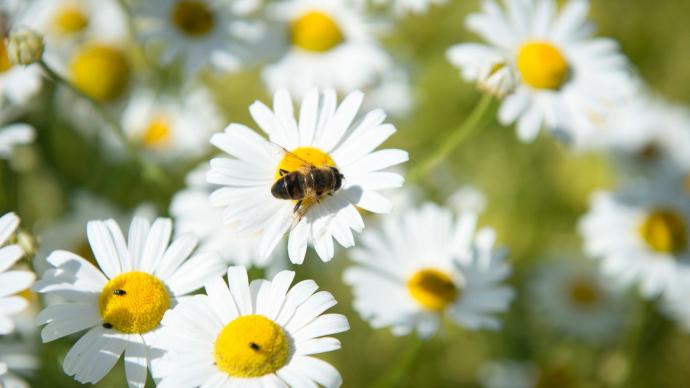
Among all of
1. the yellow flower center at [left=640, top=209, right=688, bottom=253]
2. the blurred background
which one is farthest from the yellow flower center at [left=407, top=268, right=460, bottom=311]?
the yellow flower center at [left=640, top=209, right=688, bottom=253]

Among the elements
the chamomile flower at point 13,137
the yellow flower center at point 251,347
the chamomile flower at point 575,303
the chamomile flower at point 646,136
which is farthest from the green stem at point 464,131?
the chamomile flower at point 646,136

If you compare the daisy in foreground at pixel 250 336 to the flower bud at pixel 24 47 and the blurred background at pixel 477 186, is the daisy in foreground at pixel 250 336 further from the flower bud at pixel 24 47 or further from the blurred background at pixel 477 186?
the blurred background at pixel 477 186

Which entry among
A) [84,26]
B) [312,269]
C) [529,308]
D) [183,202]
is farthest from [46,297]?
[529,308]

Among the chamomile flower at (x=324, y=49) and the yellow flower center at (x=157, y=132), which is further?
the yellow flower center at (x=157, y=132)

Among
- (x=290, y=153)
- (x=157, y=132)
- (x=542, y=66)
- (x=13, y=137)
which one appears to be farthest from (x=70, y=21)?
(x=542, y=66)

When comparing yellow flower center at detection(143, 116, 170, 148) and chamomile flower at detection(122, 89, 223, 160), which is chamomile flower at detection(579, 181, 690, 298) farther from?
yellow flower center at detection(143, 116, 170, 148)
